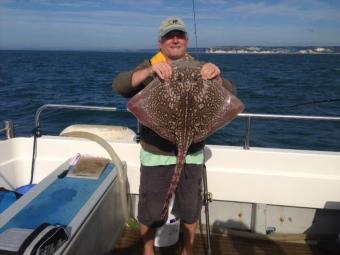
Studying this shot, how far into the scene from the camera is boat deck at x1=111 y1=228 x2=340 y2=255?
4.46 meters

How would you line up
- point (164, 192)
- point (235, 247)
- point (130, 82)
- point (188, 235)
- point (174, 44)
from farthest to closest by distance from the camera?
point (235, 247)
point (188, 235)
point (164, 192)
point (174, 44)
point (130, 82)

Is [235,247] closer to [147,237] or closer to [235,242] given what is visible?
[235,242]

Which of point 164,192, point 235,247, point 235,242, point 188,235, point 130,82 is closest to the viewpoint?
point 130,82

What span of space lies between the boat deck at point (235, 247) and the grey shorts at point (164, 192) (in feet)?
3.11

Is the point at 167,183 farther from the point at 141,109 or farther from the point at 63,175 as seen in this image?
the point at 63,175

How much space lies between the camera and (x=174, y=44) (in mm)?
3375

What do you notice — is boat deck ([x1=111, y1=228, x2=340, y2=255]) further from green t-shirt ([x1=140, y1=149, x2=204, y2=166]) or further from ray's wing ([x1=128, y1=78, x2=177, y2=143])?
ray's wing ([x1=128, y1=78, x2=177, y2=143])

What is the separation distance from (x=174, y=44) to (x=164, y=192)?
1505 millimetres

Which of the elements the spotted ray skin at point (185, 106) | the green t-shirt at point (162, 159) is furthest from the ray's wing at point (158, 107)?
the green t-shirt at point (162, 159)

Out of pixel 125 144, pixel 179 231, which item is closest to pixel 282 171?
pixel 179 231

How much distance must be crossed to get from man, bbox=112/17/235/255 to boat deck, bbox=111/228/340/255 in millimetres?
814

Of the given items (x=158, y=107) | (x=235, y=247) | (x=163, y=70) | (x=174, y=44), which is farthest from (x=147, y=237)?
(x=174, y=44)

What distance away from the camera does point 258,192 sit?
457 cm

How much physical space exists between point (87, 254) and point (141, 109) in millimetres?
1465
